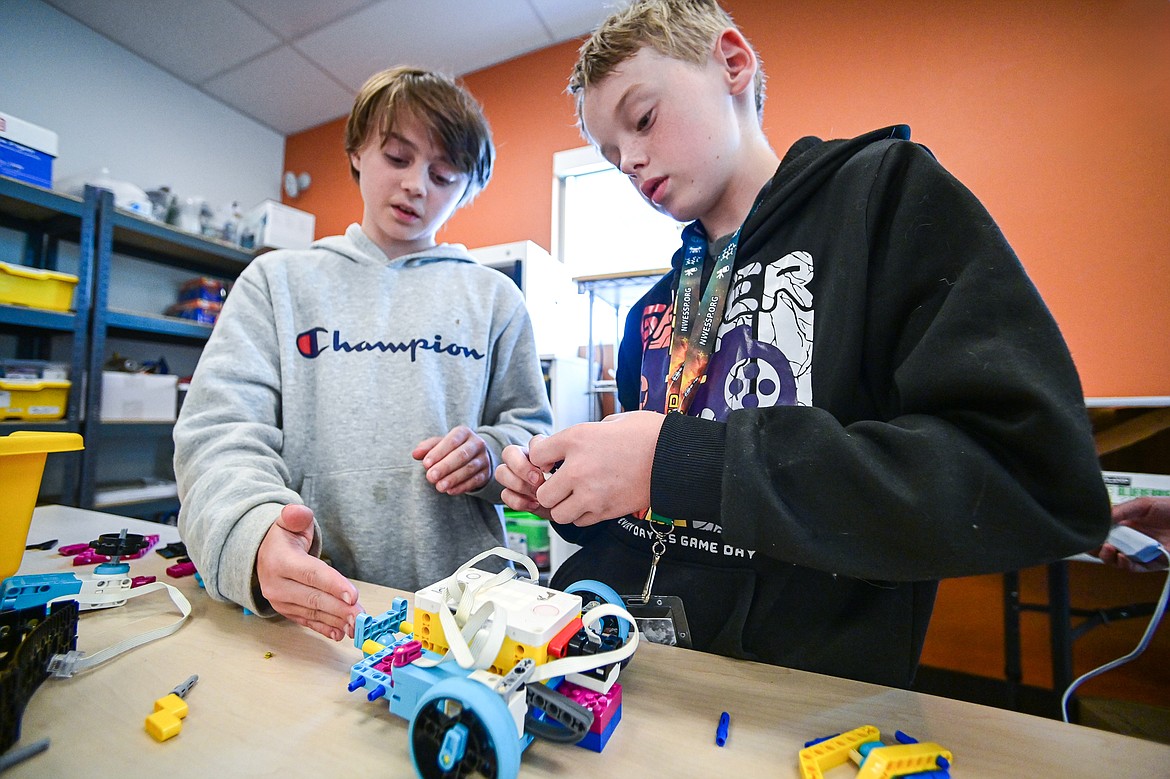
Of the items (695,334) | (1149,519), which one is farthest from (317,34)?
(1149,519)

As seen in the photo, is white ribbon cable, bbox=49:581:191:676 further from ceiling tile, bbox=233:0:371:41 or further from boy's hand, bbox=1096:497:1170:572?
ceiling tile, bbox=233:0:371:41

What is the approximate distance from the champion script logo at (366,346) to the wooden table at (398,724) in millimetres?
454

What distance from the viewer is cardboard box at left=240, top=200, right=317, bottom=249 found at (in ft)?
8.23

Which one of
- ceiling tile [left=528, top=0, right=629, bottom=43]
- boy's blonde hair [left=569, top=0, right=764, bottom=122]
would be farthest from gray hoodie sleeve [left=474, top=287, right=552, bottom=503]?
ceiling tile [left=528, top=0, right=629, bottom=43]

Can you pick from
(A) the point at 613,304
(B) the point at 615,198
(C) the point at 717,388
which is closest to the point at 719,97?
(C) the point at 717,388

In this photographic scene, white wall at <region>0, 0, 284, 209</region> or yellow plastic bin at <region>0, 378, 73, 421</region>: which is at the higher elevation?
white wall at <region>0, 0, 284, 209</region>

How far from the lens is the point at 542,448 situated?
1.44ft

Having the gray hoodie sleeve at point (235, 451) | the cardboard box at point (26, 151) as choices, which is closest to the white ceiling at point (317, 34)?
the cardboard box at point (26, 151)

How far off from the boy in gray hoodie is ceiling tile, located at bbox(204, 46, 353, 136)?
2188 millimetres

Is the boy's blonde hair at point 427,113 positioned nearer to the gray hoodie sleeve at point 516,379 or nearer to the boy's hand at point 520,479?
the gray hoodie sleeve at point 516,379

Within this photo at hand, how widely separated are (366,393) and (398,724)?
56 cm

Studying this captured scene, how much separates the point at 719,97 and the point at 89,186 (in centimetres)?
255

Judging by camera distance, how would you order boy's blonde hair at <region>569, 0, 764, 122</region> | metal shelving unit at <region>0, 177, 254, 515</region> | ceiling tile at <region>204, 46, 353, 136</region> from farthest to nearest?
ceiling tile at <region>204, 46, 353, 136</region>, metal shelving unit at <region>0, 177, 254, 515</region>, boy's blonde hair at <region>569, 0, 764, 122</region>

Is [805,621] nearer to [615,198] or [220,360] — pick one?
[220,360]
